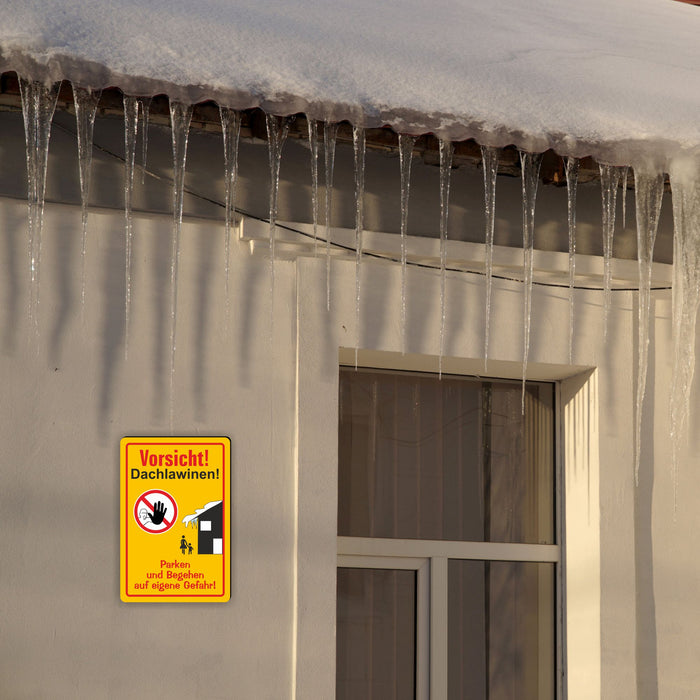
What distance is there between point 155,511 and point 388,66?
6.96 ft

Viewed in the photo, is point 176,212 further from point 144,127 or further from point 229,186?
point 144,127

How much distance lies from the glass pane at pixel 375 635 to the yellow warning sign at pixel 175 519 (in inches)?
29.1

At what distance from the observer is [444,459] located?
5.84 meters

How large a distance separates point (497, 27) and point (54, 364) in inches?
86.8

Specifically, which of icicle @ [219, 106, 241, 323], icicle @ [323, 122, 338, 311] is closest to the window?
icicle @ [323, 122, 338, 311]

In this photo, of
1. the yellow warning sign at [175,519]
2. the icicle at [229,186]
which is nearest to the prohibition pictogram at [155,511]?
the yellow warning sign at [175,519]

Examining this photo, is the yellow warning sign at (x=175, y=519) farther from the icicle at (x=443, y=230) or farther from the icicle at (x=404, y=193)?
the icicle at (x=443, y=230)

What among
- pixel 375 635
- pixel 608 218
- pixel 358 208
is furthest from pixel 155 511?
pixel 608 218

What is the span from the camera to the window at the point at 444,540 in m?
5.61

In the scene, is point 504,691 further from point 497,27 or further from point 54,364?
point 497,27

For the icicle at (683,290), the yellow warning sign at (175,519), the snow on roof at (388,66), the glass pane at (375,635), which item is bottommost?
the glass pane at (375,635)

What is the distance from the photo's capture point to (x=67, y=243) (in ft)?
16.8

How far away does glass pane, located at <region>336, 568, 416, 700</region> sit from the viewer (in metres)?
5.53

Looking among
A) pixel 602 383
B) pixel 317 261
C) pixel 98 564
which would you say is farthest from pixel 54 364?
pixel 602 383
